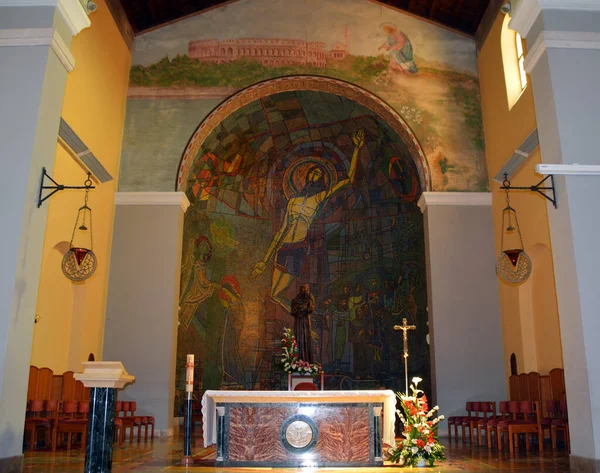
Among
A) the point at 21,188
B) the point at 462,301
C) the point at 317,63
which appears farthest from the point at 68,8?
the point at 462,301

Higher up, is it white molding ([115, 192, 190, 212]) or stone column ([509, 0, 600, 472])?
white molding ([115, 192, 190, 212])

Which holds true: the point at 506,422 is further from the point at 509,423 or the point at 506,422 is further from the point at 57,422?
the point at 57,422

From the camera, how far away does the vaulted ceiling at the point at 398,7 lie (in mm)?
12508

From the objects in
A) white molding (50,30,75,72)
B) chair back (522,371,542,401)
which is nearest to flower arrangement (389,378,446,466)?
chair back (522,371,542,401)

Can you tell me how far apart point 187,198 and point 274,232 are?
3058mm

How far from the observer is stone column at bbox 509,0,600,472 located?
5.98m

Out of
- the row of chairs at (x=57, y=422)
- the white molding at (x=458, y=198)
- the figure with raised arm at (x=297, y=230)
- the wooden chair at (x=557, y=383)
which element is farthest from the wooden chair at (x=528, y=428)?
the figure with raised arm at (x=297, y=230)

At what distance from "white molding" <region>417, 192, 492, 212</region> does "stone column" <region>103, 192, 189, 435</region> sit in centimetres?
491

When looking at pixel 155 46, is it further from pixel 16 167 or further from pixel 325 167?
pixel 16 167

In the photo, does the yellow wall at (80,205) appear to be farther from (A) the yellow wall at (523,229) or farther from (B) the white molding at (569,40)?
(A) the yellow wall at (523,229)

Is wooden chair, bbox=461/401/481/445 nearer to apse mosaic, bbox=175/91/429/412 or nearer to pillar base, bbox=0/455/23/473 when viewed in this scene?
apse mosaic, bbox=175/91/429/412

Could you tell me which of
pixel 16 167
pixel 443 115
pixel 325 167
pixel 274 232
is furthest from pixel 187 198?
pixel 16 167

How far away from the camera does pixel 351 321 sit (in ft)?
47.1

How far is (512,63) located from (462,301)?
4.54 m
